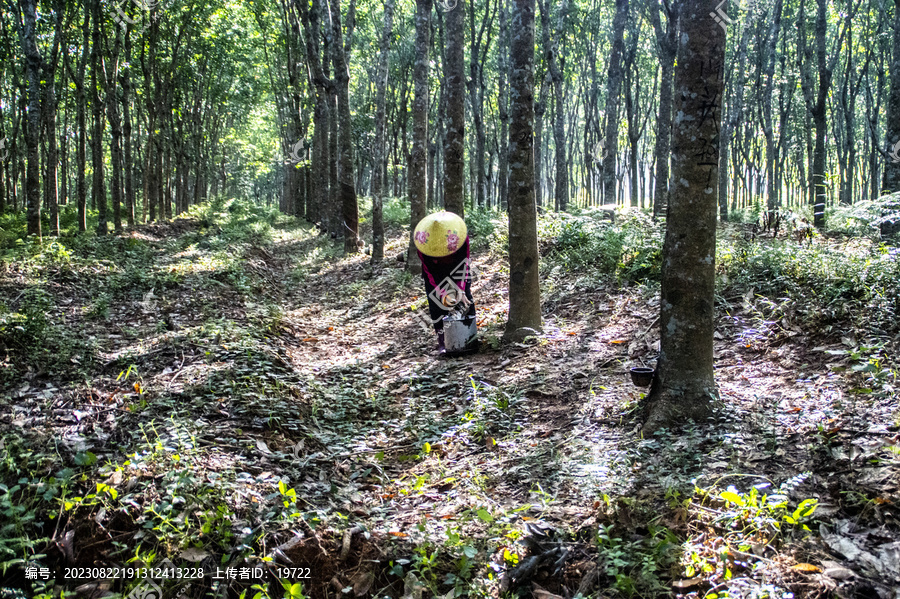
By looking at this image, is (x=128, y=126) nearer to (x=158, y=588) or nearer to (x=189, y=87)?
(x=189, y=87)

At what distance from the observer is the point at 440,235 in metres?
6.58

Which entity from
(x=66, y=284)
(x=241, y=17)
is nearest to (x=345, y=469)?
(x=66, y=284)

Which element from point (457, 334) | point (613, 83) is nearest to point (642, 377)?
point (457, 334)

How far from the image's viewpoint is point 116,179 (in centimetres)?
1453

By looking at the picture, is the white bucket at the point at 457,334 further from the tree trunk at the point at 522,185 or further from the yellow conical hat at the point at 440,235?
the yellow conical hat at the point at 440,235

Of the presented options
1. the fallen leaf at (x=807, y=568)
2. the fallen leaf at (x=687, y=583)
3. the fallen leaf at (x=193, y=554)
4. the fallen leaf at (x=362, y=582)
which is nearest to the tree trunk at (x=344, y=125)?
the fallen leaf at (x=193, y=554)

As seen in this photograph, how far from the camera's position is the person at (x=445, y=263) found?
6.59 metres

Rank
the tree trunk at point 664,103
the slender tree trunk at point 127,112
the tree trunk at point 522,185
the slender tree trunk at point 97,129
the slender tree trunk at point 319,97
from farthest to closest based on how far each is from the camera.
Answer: the slender tree trunk at point 319,97 < the slender tree trunk at point 127,112 < the slender tree trunk at point 97,129 < the tree trunk at point 664,103 < the tree trunk at point 522,185

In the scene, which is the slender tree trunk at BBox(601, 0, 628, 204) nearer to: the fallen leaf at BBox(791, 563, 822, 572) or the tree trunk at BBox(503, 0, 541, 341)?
the tree trunk at BBox(503, 0, 541, 341)

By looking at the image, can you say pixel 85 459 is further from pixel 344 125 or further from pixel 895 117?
pixel 344 125

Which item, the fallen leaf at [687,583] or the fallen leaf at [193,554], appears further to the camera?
the fallen leaf at [193,554]

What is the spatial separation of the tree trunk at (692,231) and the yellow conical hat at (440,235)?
2.87 metres

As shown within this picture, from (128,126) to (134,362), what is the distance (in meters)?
13.1

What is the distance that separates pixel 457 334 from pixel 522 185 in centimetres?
199
